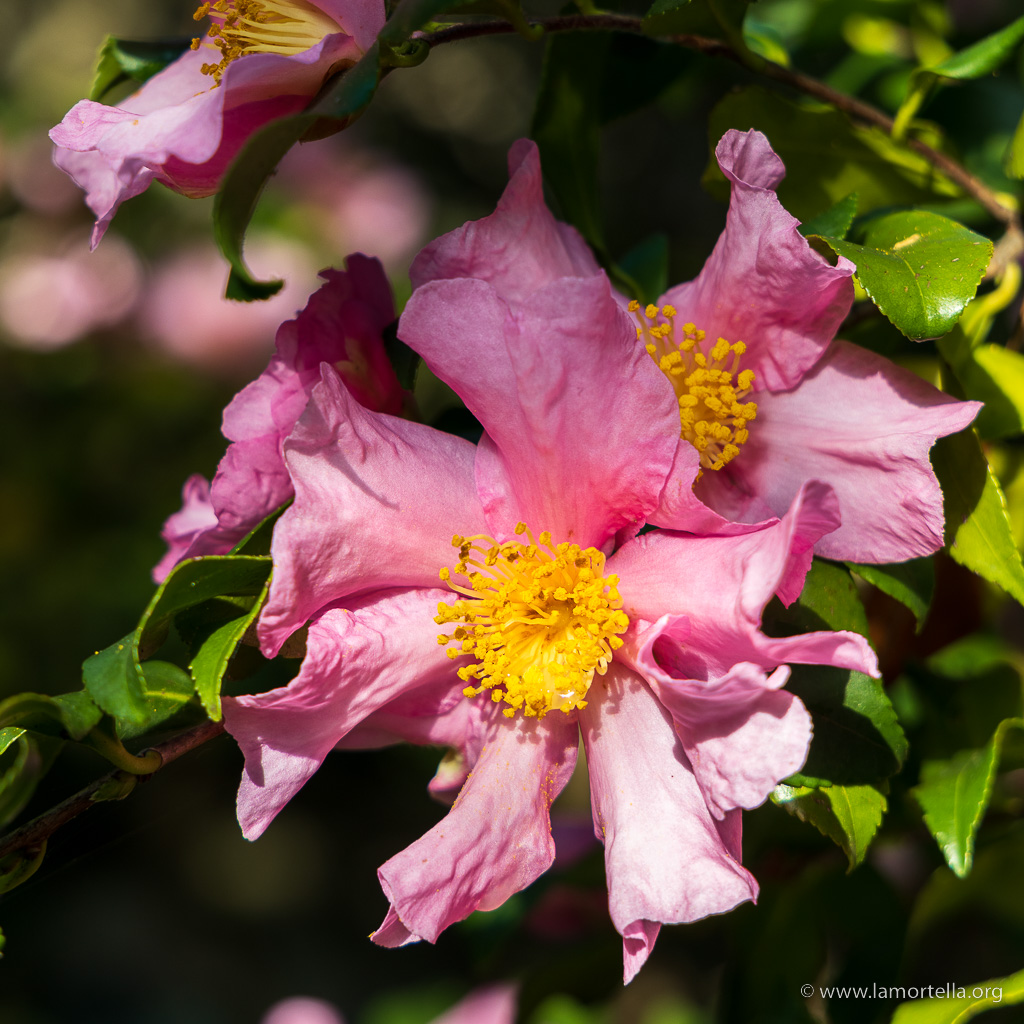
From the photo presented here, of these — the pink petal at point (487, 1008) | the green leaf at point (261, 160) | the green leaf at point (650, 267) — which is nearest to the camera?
the green leaf at point (261, 160)

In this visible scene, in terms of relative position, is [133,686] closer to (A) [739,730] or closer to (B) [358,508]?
(B) [358,508]

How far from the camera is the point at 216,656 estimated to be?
51 centimetres

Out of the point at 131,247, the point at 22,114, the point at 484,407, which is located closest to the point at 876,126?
the point at 484,407

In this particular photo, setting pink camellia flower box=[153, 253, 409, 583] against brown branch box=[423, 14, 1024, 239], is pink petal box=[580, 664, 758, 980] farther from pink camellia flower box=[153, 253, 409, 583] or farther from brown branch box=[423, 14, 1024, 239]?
brown branch box=[423, 14, 1024, 239]

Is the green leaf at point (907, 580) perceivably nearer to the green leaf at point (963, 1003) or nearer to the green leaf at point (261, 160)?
the green leaf at point (963, 1003)

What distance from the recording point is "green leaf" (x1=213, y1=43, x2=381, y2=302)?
1.50ft

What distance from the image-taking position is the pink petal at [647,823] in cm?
50

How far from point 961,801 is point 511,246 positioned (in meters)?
0.50

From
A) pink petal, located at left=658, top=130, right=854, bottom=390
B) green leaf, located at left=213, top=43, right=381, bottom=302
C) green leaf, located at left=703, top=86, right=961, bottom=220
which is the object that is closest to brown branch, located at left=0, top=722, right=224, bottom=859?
green leaf, located at left=213, top=43, right=381, bottom=302

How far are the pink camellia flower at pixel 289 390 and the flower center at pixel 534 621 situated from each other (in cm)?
12

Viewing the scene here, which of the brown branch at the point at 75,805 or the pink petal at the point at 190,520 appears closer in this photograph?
the brown branch at the point at 75,805

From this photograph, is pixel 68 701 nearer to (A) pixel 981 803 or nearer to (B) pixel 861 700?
(B) pixel 861 700

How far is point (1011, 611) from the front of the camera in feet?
4.29

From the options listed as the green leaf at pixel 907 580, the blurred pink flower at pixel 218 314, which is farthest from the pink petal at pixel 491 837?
the blurred pink flower at pixel 218 314
